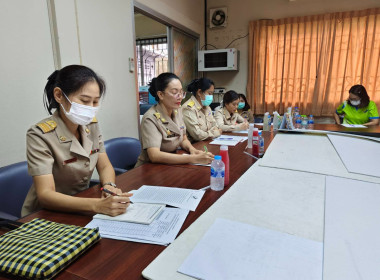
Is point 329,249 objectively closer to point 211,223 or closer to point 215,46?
point 211,223

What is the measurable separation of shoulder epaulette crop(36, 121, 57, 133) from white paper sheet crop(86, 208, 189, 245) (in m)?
0.50

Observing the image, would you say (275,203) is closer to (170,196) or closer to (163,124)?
(170,196)

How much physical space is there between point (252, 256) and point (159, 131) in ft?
3.99

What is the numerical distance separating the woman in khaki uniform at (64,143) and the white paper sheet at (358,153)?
121 centimetres

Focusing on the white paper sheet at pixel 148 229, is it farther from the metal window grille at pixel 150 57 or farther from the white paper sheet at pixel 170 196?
the metal window grille at pixel 150 57

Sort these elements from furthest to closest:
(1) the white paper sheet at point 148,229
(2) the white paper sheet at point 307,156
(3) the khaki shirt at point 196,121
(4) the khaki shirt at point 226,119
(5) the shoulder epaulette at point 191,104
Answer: (4) the khaki shirt at point 226,119 < (5) the shoulder epaulette at point 191,104 < (3) the khaki shirt at point 196,121 < (2) the white paper sheet at point 307,156 < (1) the white paper sheet at point 148,229

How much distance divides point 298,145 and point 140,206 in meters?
1.36

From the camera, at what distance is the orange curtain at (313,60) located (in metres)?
3.76

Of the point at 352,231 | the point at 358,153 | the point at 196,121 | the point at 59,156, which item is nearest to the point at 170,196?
the point at 59,156

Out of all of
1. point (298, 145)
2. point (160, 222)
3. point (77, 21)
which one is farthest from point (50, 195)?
point (77, 21)

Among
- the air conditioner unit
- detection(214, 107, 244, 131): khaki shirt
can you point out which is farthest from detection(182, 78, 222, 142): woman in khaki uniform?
the air conditioner unit

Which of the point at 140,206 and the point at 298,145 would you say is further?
the point at 298,145

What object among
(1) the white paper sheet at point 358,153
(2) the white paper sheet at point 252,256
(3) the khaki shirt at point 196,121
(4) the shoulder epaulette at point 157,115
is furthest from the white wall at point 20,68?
(1) the white paper sheet at point 358,153

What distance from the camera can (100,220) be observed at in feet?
2.74
